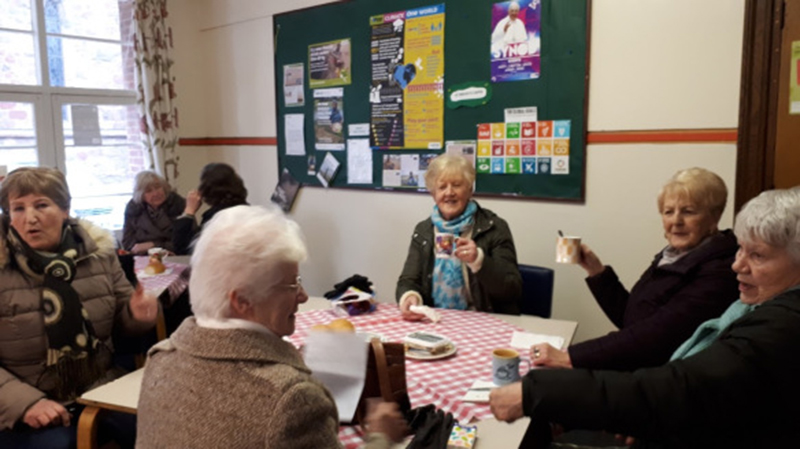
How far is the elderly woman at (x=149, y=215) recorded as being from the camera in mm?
4184

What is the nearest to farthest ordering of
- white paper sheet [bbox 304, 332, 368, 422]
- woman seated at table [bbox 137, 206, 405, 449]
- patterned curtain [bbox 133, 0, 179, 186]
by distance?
woman seated at table [bbox 137, 206, 405, 449]
white paper sheet [bbox 304, 332, 368, 422]
patterned curtain [bbox 133, 0, 179, 186]

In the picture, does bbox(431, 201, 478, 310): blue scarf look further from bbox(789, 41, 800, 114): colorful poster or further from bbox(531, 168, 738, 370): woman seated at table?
bbox(789, 41, 800, 114): colorful poster

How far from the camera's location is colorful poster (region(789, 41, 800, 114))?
243cm

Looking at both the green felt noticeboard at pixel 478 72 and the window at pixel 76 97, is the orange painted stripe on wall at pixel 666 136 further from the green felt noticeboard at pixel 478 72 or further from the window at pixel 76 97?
the window at pixel 76 97

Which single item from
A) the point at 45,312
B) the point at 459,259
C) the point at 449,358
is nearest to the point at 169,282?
the point at 45,312

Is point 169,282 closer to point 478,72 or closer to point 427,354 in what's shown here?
point 427,354

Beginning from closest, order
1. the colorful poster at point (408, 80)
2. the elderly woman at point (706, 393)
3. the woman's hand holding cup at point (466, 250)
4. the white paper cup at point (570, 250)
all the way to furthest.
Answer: the elderly woman at point (706, 393) → the white paper cup at point (570, 250) → the woman's hand holding cup at point (466, 250) → the colorful poster at point (408, 80)

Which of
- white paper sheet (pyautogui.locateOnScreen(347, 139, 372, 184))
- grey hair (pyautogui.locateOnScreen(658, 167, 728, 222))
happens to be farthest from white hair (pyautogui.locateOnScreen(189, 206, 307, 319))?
white paper sheet (pyautogui.locateOnScreen(347, 139, 372, 184))

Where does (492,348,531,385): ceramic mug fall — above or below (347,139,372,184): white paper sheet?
below

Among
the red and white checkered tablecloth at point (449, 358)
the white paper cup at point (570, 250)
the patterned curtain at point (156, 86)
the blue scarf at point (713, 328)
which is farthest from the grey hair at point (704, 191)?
the patterned curtain at point (156, 86)

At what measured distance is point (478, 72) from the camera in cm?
343

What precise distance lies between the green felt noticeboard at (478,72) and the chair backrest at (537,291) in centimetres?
76

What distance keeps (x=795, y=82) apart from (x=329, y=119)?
2898 millimetres

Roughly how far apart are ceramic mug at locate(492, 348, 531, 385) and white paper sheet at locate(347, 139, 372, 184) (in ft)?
8.66
